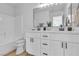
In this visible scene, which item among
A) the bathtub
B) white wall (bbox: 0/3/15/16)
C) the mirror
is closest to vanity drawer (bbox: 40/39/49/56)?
the mirror

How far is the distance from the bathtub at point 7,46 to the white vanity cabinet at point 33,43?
255 mm

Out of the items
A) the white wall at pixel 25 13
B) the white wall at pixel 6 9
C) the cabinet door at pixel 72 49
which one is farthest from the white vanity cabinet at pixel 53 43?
the white wall at pixel 6 9

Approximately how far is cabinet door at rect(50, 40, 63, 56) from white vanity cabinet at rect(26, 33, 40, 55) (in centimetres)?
27

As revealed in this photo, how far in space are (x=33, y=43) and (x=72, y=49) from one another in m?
0.70

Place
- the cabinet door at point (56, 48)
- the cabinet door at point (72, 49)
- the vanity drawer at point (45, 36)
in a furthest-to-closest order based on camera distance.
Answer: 1. the vanity drawer at point (45, 36)
2. the cabinet door at point (56, 48)
3. the cabinet door at point (72, 49)

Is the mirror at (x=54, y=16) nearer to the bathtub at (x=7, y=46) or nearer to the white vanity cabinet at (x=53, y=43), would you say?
the white vanity cabinet at (x=53, y=43)

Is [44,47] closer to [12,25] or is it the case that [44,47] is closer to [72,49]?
[72,49]

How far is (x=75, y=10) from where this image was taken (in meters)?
1.72

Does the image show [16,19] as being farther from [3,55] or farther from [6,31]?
[3,55]

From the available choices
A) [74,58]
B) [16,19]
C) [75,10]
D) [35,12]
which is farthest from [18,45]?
[75,10]

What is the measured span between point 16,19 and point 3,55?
0.66 m

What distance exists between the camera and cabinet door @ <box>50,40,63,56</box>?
60.9 inches

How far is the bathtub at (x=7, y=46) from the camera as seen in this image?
5.24ft

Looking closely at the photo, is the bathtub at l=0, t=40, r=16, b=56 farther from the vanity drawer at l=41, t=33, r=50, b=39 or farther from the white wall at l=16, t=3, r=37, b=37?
the vanity drawer at l=41, t=33, r=50, b=39
